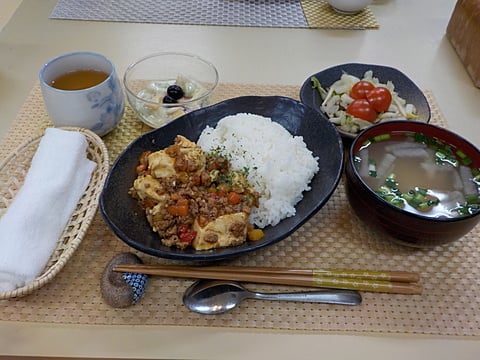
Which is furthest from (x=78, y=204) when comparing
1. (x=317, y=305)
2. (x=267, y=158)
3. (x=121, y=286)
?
(x=317, y=305)

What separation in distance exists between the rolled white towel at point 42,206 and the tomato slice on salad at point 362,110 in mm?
907

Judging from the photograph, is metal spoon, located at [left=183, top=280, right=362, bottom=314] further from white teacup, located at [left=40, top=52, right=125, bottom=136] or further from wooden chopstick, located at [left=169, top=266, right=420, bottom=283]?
white teacup, located at [left=40, top=52, right=125, bottom=136]

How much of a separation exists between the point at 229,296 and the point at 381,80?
1099 mm

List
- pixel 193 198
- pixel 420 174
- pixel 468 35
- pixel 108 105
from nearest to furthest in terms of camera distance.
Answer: pixel 193 198 → pixel 420 174 → pixel 108 105 → pixel 468 35

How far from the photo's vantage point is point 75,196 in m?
1.24

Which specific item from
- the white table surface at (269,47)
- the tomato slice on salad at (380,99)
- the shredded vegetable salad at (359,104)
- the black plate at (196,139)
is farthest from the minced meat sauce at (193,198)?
→ the white table surface at (269,47)

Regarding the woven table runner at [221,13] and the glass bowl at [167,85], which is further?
the woven table runner at [221,13]

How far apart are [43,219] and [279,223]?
62cm

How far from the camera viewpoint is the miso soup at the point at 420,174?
1211mm

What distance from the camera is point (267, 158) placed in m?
1.35

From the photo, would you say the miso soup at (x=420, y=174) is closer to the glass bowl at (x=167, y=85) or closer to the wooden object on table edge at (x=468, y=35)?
the glass bowl at (x=167, y=85)

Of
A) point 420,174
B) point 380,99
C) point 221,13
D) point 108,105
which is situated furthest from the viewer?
point 221,13

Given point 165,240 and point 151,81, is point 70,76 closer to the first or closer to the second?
point 151,81

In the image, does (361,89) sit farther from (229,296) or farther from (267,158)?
(229,296)
